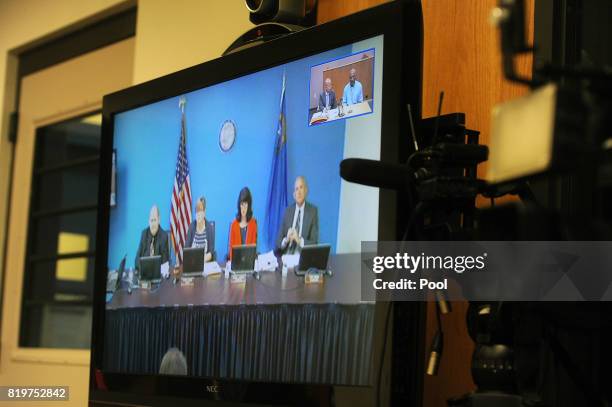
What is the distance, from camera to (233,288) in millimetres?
1586

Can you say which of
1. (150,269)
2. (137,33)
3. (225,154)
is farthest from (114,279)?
(137,33)

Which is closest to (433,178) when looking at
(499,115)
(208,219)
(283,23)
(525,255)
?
(525,255)

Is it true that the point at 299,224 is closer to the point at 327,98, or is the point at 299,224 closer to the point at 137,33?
the point at 327,98

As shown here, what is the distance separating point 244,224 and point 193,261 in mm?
181

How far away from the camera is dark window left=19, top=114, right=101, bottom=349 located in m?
3.13

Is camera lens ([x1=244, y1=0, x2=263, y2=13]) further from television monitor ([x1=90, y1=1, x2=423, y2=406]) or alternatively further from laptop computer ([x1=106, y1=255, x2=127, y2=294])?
laptop computer ([x1=106, y1=255, x2=127, y2=294])

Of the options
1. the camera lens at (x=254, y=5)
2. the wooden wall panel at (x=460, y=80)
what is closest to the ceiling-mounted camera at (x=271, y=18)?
the camera lens at (x=254, y=5)

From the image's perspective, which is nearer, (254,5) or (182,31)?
(254,5)

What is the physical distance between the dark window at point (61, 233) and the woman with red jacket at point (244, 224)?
1.62 metres

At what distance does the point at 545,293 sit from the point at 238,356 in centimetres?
76

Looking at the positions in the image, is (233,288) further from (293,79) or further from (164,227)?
(293,79)

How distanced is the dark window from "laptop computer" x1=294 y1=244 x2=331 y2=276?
5.96 ft

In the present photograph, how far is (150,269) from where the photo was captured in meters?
1.85

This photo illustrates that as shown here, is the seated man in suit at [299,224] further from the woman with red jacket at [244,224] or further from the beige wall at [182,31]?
the beige wall at [182,31]
